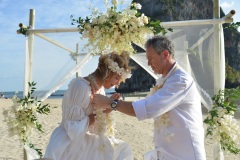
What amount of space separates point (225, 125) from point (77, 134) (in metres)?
2.21

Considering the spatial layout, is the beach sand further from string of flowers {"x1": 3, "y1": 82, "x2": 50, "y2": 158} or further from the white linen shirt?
the white linen shirt

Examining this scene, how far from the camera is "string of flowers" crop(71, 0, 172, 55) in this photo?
4.02 m

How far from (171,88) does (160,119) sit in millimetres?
312

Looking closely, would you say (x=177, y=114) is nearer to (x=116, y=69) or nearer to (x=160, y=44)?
(x=160, y=44)

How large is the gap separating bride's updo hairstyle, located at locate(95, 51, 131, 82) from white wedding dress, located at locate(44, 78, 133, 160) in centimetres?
20

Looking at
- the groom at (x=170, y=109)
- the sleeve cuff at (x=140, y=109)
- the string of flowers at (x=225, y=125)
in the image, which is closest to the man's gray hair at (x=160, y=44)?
the groom at (x=170, y=109)

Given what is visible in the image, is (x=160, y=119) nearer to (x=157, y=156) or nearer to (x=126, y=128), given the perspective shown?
(x=157, y=156)

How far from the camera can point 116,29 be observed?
4023 millimetres

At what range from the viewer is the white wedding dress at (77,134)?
338 cm

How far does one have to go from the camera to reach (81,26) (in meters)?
4.32

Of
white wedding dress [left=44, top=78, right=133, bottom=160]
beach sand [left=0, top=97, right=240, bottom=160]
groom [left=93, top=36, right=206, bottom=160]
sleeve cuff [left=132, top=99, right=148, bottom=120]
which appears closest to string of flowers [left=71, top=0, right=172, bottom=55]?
white wedding dress [left=44, top=78, right=133, bottom=160]

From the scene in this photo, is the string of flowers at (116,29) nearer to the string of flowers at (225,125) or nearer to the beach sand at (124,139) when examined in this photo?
the string of flowers at (225,125)

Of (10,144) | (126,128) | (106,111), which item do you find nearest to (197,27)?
(106,111)

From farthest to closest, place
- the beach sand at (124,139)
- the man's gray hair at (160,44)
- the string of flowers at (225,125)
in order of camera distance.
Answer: the beach sand at (124,139), the string of flowers at (225,125), the man's gray hair at (160,44)
